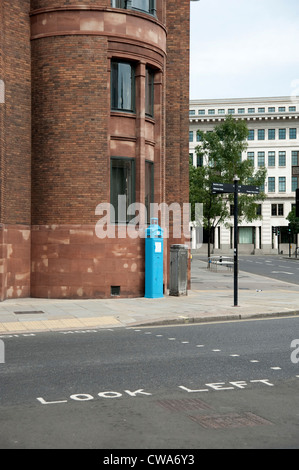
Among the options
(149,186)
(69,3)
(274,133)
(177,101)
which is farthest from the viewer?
(274,133)

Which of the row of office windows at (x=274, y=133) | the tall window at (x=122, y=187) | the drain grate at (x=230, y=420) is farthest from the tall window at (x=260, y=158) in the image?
the drain grate at (x=230, y=420)

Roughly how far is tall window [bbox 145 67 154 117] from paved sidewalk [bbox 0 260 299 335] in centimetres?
683

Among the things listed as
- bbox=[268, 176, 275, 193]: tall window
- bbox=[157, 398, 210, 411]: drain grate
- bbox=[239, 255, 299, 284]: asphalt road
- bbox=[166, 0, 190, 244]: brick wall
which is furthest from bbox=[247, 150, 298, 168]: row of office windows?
bbox=[157, 398, 210, 411]: drain grate

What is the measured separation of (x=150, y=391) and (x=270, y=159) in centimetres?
9187

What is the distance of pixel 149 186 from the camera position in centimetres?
2217

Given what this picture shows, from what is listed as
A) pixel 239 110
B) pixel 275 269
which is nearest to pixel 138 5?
pixel 275 269

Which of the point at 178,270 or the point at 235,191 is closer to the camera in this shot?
the point at 235,191

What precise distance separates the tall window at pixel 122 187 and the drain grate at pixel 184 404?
13.6m

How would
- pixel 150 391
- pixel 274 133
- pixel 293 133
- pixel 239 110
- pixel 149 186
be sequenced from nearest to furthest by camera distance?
1. pixel 150 391
2. pixel 149 186
3. pixel 274 133
4. pixel 293 133
5. pixel 239 110

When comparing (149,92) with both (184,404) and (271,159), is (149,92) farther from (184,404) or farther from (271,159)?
(271,159)

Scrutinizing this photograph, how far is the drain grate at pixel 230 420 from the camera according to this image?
6453 millimetres

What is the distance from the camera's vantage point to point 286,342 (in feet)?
39.6

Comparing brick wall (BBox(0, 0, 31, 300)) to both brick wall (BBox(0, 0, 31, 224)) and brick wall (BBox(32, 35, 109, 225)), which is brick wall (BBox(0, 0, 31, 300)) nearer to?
brick wall (BBox(0, 0, 31, 224))
